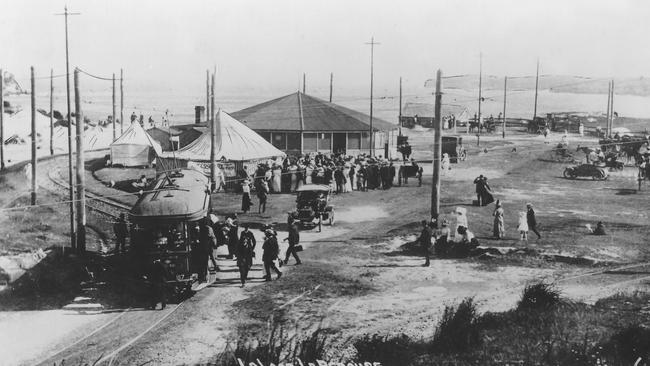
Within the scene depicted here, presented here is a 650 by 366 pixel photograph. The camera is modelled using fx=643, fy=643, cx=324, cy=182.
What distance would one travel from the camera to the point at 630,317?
12.7m

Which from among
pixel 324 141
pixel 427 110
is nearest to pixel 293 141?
pixel 324 141

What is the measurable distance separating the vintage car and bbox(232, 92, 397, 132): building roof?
17880mm

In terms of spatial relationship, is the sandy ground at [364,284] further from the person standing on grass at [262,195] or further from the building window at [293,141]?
the building window at [293,141]

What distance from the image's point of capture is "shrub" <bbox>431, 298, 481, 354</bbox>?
11.4m

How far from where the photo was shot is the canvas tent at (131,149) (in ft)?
125

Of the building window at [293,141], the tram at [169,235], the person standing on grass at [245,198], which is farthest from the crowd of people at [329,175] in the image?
the tram at [169,235]

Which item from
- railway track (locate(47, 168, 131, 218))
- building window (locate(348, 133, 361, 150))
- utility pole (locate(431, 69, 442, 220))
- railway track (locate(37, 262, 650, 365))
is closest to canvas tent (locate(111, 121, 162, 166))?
railway track (locate(47, 168, 131, 218))

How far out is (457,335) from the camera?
11539 millimetres

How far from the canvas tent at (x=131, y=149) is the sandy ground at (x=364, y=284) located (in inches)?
451

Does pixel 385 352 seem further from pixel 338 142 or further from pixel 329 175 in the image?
pixel 338 142

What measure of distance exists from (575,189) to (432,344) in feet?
78.3

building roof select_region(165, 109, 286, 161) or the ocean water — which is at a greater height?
the ocean water

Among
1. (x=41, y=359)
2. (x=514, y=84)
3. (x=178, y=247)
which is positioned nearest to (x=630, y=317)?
(x=178, y=247)

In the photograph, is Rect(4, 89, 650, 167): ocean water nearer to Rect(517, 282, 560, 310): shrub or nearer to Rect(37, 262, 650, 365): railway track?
Rect(37, 262, 650, 365): railway track
